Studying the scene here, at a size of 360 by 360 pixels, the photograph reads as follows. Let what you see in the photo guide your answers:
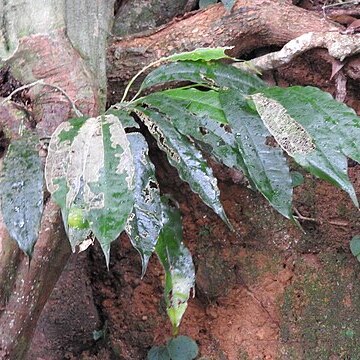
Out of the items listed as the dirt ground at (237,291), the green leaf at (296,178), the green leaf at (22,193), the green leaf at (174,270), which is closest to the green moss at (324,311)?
the dirt ground at (237,291)

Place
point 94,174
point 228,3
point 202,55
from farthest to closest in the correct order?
1. point 228,3
2. point 202,55
3. point 94,174

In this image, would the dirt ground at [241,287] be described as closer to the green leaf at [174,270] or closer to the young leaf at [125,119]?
the green leaf at [174,270]

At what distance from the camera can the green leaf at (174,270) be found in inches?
41.1

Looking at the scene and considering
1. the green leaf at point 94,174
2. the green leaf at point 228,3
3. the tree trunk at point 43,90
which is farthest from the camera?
the green leaf at point 228,3

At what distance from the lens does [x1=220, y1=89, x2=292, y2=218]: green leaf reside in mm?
817

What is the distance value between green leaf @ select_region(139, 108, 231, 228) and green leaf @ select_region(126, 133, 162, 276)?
0.04m

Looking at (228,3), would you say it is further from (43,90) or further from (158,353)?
(158,353)

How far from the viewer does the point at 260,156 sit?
845mm

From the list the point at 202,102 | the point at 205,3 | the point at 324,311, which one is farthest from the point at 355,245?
the point at 205,3

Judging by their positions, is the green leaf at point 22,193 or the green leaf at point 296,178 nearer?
the green leaf at point 22,193

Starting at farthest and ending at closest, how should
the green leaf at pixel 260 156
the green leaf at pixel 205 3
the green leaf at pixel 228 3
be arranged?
the green leaf at pixel 205 3, the green leaf at pixel 228 3, the green leaf at pixel 260 156

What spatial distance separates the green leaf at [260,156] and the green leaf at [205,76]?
0.41ft

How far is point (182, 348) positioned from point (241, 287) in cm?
19

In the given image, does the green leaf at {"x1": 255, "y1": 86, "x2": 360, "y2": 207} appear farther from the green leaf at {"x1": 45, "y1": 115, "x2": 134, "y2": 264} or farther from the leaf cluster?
the green leaf at {"x1": 45, "y1": 115, "x2": 134, "y2": 264}
